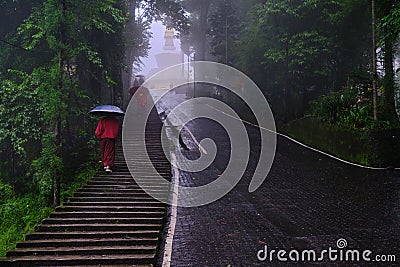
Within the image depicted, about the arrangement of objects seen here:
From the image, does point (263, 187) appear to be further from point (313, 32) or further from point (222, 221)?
point (313, 32)

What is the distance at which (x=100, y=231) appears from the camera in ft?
25.2

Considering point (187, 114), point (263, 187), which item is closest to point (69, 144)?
point (263, 187)

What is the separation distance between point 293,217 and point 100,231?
3.56 meters

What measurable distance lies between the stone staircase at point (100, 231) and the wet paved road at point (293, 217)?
0.57 metres

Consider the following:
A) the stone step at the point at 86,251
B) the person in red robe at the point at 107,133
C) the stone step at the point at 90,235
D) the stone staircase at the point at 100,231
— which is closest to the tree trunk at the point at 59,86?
the stone staircase at the point at 100,231

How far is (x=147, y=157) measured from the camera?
559 inches

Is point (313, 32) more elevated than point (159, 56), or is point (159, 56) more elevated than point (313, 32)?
point (159, 56)

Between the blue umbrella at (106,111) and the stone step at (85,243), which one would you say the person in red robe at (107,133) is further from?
the stone step at (85,243)

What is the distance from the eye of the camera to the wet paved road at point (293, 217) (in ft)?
22.0

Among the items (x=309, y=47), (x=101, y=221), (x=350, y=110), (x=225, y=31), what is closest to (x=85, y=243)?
(x=101, y=221)

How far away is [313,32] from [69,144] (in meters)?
12.7

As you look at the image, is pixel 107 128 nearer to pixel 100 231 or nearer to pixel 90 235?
pixel 100 231

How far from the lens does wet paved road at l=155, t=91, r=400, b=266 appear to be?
6.70 m

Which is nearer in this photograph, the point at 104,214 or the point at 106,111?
the point at 104,214
